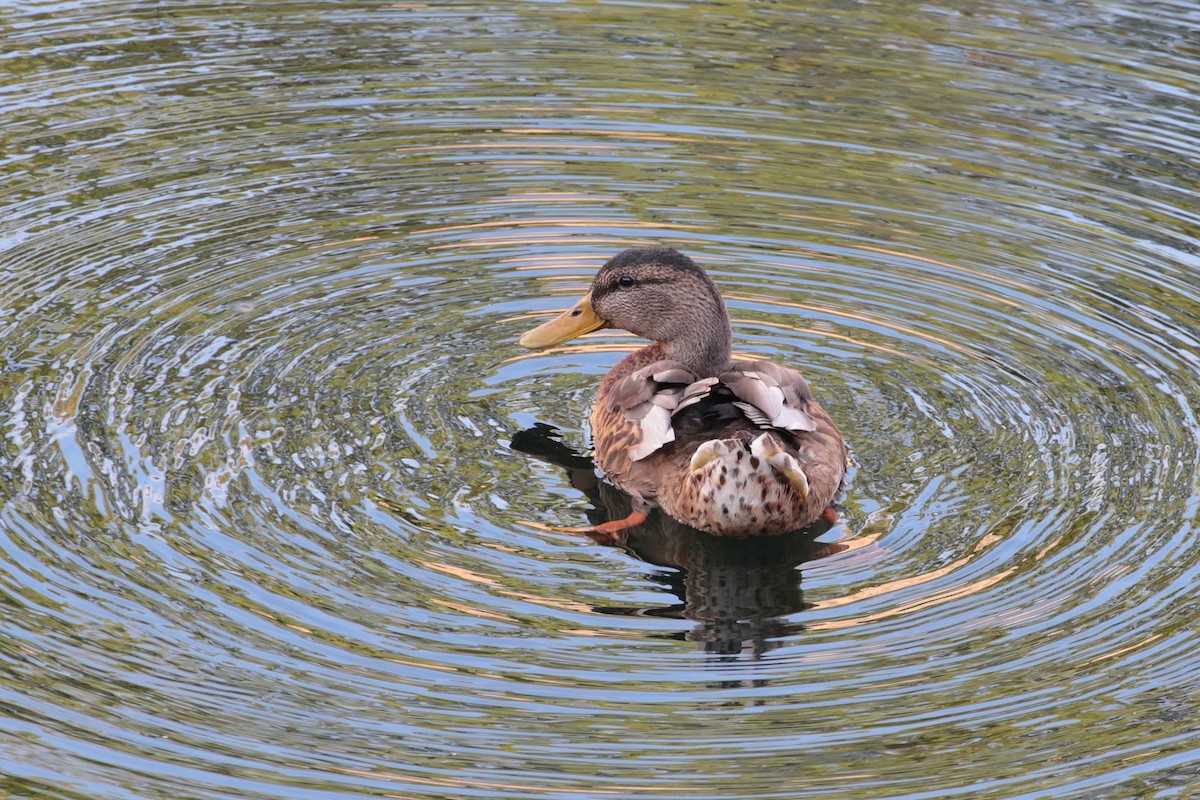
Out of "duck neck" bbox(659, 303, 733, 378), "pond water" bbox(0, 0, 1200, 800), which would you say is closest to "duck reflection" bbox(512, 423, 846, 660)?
"pond water" bbox(0, 0, 1200, 800)

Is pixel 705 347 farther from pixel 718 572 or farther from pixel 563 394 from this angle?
pixel 718 572

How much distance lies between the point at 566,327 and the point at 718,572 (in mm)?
2240

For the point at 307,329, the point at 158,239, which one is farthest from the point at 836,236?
the point at 158,239

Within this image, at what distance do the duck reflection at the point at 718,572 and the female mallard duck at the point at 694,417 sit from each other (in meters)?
0.09

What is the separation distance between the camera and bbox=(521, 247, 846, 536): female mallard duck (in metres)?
7.88

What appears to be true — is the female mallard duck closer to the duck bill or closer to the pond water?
the duck bill

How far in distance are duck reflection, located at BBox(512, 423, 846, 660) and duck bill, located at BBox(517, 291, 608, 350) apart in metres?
0.91

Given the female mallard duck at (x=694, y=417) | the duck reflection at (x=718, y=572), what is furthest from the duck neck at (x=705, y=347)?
the duck reflection at (x=718, y=572)

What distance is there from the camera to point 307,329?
9984mm

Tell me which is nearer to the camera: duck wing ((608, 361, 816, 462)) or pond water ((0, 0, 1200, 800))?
pond water ((0, 0, 1200, 800))

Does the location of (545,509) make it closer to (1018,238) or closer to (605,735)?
(605,735)

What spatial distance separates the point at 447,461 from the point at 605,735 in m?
2.53

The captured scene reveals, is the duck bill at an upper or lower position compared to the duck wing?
lower

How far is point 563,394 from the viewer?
980 cm
